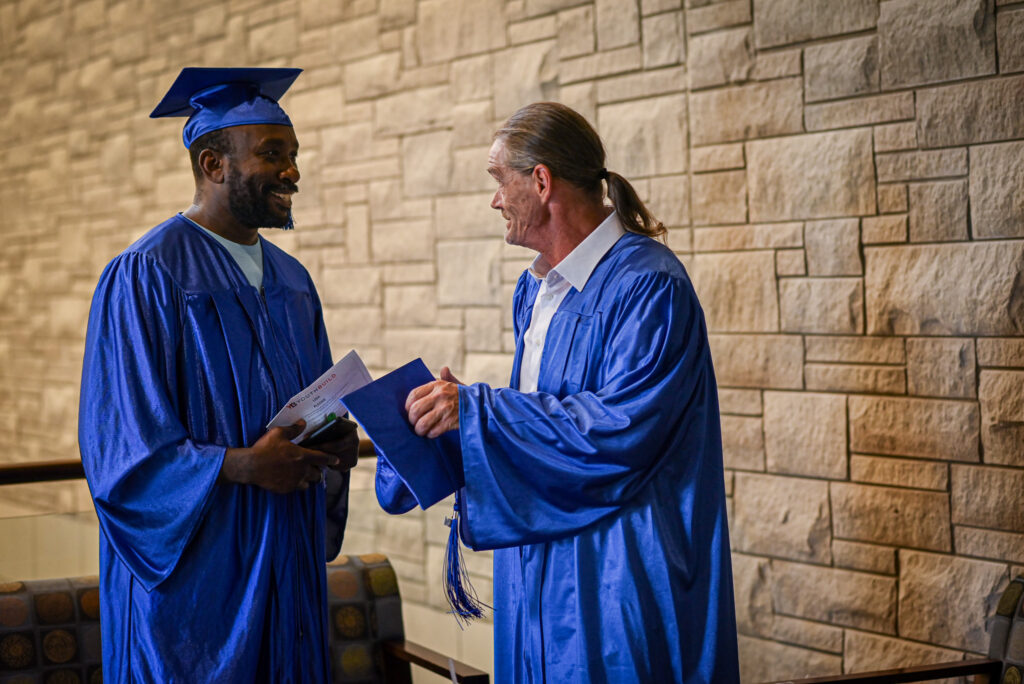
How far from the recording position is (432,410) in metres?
1.82

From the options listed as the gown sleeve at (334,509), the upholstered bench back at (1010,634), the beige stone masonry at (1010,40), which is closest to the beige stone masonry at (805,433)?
the upholstered bench back at (1010,634)

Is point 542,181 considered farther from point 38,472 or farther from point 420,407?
point 38,472

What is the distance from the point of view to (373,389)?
1804mm

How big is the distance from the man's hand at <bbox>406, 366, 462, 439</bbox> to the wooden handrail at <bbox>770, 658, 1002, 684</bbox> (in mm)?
922

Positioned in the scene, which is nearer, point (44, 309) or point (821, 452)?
point (821, 452)

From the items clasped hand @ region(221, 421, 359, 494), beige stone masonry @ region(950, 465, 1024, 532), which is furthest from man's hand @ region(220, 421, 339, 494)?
beige stone masonry @ region(950, 465, 1024, 532)

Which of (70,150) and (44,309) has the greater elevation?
(70,150)

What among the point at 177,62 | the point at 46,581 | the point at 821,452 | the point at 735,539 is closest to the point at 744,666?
the point at 735,539

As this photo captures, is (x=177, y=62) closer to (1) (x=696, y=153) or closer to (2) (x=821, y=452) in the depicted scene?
(1) (x=696, y=153)

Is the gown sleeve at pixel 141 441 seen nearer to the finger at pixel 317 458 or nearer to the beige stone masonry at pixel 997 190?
the finger at pixel 317 458

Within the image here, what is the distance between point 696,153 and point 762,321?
22.0 inches

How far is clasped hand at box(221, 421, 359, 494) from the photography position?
1979 mm

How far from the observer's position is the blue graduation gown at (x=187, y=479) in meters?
1.97

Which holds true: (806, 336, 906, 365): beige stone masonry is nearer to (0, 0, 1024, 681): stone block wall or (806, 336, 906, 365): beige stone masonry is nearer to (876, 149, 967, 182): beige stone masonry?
(0, 0, 1024, 681): stone block wall
